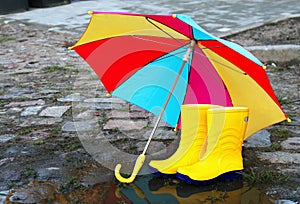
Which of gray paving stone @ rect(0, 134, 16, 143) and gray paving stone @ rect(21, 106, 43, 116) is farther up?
gray paving stone @ rect(0, 134, 16, 143)

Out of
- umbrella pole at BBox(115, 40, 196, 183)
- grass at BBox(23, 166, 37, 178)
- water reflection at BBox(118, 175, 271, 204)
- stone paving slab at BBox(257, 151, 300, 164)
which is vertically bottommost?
stone paving slab at BBox(257, 151, 300, 164)

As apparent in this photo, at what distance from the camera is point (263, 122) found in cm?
311

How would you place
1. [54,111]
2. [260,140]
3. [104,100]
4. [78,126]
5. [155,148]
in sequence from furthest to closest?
[104,100]
[54,111]
[78,126]
[260,140]
[155,148]

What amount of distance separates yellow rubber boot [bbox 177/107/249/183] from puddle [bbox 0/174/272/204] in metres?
0.09

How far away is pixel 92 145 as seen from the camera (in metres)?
3.56

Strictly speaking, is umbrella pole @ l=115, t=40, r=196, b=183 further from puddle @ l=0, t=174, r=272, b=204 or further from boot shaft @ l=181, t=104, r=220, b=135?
boot shaft @ l=181, t=104, r=220, b=135

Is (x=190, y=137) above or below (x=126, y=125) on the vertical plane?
above

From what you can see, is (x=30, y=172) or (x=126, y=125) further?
(x=126, y=125)

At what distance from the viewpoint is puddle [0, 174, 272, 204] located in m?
2.75

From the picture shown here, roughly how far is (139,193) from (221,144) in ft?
Result: 1.91

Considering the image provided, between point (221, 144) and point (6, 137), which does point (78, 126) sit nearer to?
point (6, 137)

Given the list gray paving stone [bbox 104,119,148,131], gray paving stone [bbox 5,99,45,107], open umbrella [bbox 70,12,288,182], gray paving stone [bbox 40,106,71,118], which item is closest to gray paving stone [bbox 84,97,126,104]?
gray paving stone [bbox 40,106,71,118]

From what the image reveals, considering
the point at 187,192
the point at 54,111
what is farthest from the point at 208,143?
the point at 54,111

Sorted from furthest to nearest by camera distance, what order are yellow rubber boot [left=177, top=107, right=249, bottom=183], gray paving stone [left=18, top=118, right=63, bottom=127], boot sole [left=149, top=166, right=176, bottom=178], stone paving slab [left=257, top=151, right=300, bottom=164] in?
gray paving stone [left=18, top=118, right=63, bottom=127], stone paving slab [left=257, top=151, right=300, bottom=164], boot sole [left=149, top=166, right=176, bottom=178], yellow rubber boot [left=177, top=107, right=249, bottom=183]
